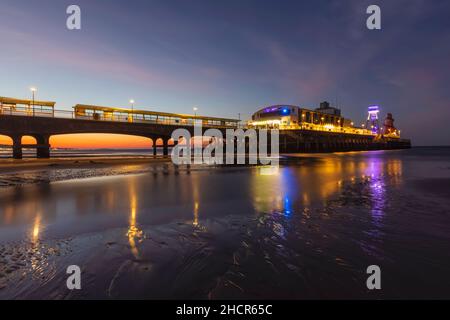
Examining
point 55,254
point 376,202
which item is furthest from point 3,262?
point 376,202

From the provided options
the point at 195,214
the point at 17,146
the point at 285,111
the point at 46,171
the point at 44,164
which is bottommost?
the point at 195,214

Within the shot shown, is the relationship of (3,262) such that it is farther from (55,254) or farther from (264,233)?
(264,233)

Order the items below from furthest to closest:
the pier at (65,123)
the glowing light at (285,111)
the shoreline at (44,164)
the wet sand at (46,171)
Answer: the glowing light at (285,111), the pier at (65,123), the shoreline at (44,164), the wet sand at (46,171)

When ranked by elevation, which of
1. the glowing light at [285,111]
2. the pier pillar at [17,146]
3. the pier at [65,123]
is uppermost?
the glowing light at [285,111]

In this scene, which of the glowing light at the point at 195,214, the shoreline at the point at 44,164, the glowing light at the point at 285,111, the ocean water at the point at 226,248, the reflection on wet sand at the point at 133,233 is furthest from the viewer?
the glowing light at the point at 285,111

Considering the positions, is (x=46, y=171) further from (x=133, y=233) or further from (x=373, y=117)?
(x=373, y=117)

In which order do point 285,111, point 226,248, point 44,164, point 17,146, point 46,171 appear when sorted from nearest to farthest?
point 226,248 → point 46,171 → point 44,164 → point 17,146 → point 285,111

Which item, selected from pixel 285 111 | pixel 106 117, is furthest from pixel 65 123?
pixel 285 111

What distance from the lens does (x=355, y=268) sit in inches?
170

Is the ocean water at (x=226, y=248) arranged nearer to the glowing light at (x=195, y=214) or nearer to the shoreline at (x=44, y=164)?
the glowing light at (x=195, y=214)

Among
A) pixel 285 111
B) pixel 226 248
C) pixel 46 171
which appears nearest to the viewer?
pixel 226 248

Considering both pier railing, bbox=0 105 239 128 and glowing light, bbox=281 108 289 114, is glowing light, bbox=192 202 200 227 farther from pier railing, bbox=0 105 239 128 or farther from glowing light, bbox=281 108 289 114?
glowing light, bbox=281 108 289 114

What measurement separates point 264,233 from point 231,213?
2.36m

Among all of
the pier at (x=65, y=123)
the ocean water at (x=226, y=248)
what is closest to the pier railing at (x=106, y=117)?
the pier at (x=65, y=123)
